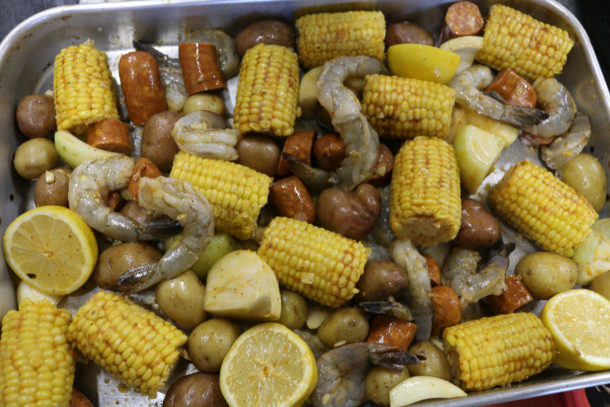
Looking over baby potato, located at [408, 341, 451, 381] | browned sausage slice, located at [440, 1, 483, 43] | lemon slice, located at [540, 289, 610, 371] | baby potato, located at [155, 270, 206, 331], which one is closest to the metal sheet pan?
browned sausage slice, located at [440, 1, 483, 43]

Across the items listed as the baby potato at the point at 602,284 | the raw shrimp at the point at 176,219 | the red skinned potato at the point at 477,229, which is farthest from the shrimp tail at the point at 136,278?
the baby potato at the point at 602,284

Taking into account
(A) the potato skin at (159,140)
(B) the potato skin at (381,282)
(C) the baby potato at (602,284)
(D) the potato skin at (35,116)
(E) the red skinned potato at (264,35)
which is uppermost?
(E) the red skinned potato at (264,35)

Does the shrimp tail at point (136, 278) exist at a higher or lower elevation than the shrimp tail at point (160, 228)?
lower

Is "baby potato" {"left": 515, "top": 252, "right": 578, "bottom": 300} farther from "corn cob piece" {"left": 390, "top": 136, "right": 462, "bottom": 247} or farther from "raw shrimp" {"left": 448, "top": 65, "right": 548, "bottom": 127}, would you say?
"raw shrimp" {"left": 448, "top": 65, "right": 548, "bottom": 127}

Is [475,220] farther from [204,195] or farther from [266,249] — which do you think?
[204,195]

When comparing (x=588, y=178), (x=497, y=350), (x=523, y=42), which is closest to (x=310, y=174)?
(x=497, y=350)

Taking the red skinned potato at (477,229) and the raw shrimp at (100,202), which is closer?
the raw shrimp at (100,202)

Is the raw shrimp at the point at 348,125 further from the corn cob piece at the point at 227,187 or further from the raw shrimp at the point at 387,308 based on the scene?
the raw shrimp at the point at 387,308
